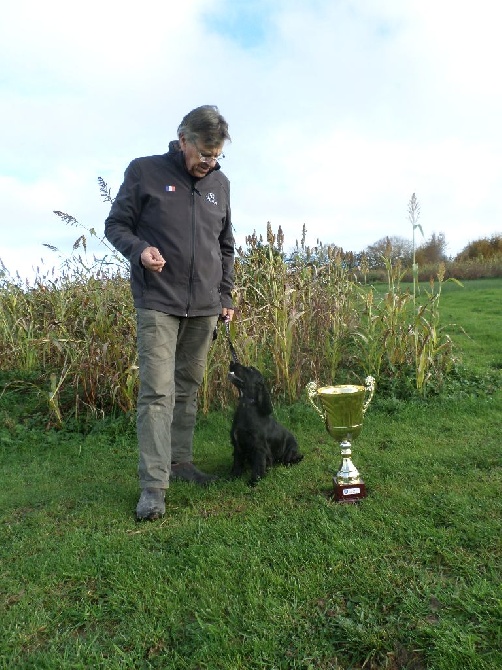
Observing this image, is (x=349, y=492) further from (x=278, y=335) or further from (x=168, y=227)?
(x=278, y=335)

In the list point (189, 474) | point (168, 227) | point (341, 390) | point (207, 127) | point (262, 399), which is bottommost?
point (189, 474)

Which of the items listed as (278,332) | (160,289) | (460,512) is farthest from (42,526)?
(278,332)

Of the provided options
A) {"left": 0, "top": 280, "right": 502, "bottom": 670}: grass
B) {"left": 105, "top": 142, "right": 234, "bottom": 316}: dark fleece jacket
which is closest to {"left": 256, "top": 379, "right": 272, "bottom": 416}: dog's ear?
{"left": 0, "top": 280, "right": 502, "bottom": 670}: grass

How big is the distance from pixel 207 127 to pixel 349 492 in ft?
6.69

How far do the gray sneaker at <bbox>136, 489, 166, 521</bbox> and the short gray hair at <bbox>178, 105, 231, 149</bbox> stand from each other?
187 centimetres

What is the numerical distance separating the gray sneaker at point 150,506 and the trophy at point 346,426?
941 millimetres

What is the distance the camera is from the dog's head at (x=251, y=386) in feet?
11.5

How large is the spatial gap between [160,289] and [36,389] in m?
3.40

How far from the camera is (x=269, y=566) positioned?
242 cm

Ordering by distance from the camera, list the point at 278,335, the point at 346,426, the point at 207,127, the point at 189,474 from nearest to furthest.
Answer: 1. the point at 207,127
2. the point at 346,426
3. the point at 189,474
4. the point at 278,335

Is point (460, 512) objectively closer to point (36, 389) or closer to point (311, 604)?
point (311, 604)

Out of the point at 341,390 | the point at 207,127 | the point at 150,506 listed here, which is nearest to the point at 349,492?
the point at 341,390

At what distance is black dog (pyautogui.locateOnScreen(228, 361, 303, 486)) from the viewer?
3.42 metres

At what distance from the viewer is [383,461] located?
11.7 feet
